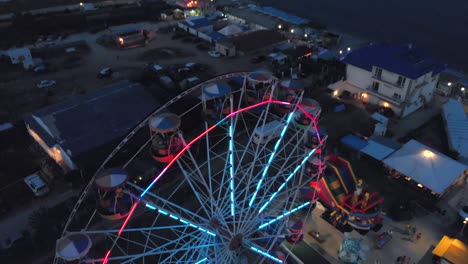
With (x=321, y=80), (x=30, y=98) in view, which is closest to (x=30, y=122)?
(x=30, y=98)

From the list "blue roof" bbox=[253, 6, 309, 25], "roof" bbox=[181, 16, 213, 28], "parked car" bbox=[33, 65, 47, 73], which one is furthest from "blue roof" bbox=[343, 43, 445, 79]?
"parked car" bbox=[33, 65, 47, 73]

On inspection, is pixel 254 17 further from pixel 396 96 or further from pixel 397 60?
pixel 396 96

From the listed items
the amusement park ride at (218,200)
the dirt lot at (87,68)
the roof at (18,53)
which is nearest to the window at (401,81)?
the amusement park ride at (218,200)

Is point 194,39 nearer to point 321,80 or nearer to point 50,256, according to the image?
point 321,80

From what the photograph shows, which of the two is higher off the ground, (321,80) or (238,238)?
(238,238)

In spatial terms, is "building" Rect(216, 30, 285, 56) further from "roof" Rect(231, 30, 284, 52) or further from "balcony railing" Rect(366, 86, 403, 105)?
"balcony railing" Rect(366, 86, 403, 105)

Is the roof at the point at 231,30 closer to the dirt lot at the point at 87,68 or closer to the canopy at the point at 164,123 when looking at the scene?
the dirt lot at the point at 87,68

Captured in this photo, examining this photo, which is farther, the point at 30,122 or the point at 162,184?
the point at 30,122
